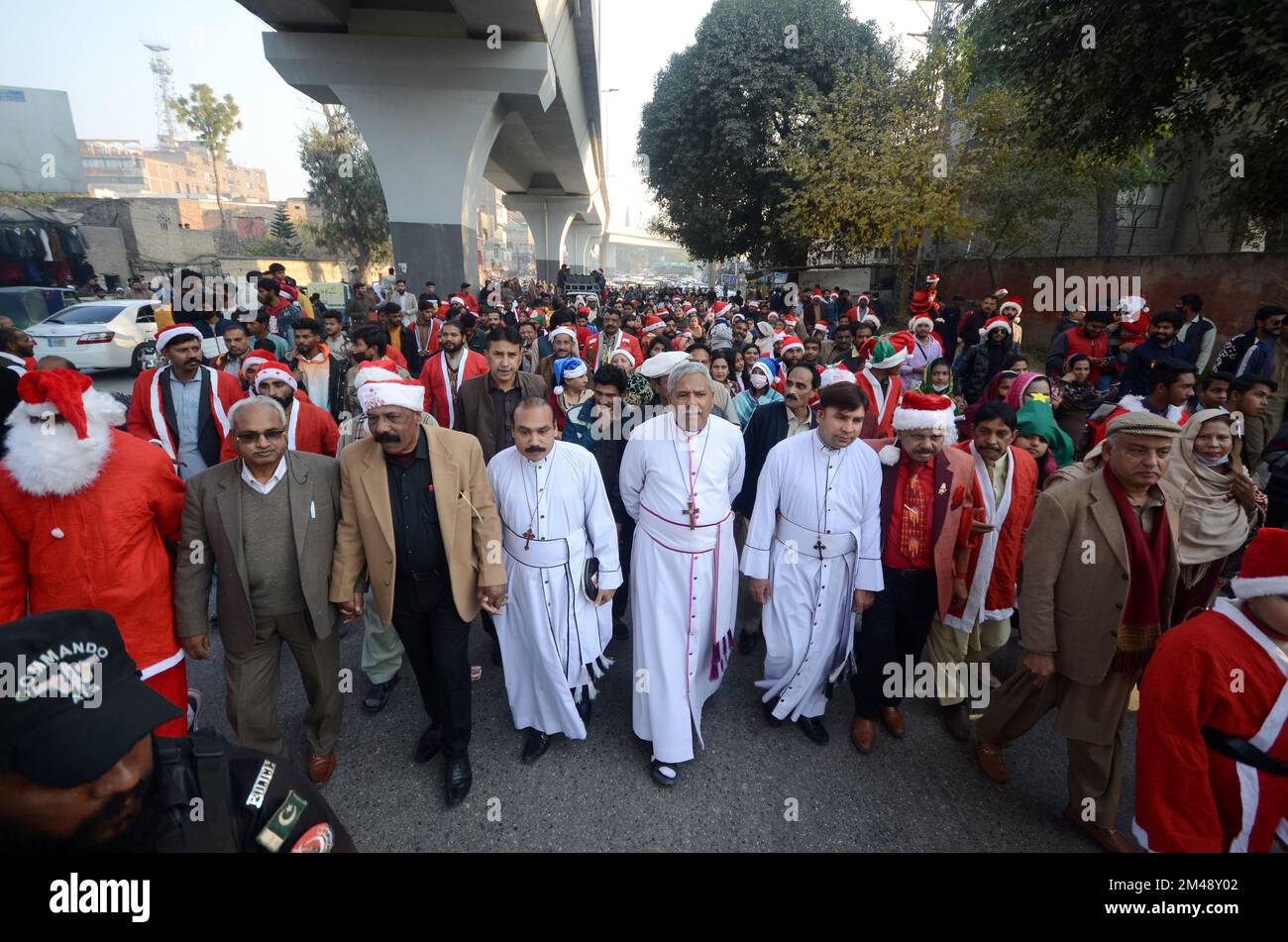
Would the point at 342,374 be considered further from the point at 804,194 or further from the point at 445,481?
the point at 804,194

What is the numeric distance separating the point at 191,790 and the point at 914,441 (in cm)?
326

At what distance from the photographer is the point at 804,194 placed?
16734mm

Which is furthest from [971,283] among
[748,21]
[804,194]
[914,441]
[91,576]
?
[91,576]

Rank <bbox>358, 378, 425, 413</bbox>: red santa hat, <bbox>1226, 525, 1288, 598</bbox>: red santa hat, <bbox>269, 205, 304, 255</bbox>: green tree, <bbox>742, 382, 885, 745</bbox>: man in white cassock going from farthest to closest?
<bbox>269, 205, 304, 255</bbox>: green tree → <bbox>742, 382, 885, 745</bbox>: man in white cassock → <bbox>358, 378, 425, 413</bbox>: red santa hat → <bbox>1226, 525, 1288, 598</bbox>: red santa hat

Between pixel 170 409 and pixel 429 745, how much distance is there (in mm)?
3110

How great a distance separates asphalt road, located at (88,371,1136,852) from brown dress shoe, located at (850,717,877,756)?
0.06 meters

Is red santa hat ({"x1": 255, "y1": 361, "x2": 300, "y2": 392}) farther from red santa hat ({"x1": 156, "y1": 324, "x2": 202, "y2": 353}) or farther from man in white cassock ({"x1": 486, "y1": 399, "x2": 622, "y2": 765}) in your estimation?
man in white cassock ({"x1": 486, "y1": 399, "x2": 622, "y2": 765})

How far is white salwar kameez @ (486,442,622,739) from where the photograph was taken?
3.22m

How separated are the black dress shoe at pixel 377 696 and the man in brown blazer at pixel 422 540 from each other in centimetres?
83

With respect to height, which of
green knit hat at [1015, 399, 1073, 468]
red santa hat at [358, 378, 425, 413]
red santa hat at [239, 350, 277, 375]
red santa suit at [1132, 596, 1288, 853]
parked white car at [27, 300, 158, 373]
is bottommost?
red santa suit at [1132, 596, 1288, 853]

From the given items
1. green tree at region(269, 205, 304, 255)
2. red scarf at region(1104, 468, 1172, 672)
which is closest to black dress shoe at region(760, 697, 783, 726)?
red scarf at region(1104, 468, 1172, 672)

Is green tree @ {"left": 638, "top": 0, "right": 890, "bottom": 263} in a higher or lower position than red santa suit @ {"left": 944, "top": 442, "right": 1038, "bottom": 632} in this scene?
higher

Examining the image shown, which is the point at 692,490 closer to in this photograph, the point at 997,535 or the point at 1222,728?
A: the point at 997,535

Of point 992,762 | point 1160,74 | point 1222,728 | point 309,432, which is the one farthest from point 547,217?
point 1222,728
